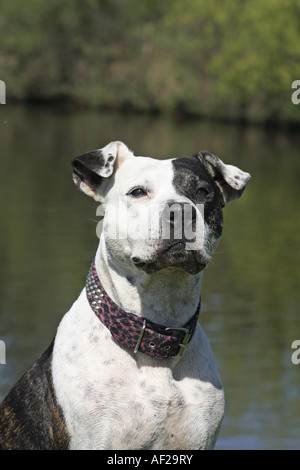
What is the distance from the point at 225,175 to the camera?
4.56m

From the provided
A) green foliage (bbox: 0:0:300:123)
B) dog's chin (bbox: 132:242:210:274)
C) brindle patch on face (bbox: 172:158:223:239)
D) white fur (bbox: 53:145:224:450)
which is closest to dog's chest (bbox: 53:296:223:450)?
white fur (bbox: 53:145:224:450)

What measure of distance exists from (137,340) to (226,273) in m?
12.6

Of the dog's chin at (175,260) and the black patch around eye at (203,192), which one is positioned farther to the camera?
the black patch around eye at (203,192)

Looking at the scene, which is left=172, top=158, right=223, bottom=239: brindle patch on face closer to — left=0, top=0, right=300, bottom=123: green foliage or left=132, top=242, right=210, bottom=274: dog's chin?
left=132, top=242, right=210, bottom=274: dog's chin

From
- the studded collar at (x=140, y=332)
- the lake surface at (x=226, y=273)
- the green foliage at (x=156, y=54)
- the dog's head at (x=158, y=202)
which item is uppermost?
the green foliage at (x=156, y=54)

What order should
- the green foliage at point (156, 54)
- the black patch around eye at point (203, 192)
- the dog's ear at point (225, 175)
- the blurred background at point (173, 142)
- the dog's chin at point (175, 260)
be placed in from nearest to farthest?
the dog's chin at point (175, 260) < the black patch around eye at point (203, 192) < the dog's ear at point (225, 175) < the blurred background at point (173, 142) < the green foliage at point (156, 54)

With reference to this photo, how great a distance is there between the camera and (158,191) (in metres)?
4.30

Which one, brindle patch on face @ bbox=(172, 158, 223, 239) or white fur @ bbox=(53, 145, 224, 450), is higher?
brindle patch on face @ bbox=(172, 158, 223, 239)

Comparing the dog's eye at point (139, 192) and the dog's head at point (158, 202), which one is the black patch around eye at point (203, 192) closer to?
the dog's head at point (158, 202)

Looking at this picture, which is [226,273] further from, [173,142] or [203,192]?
[173,142]

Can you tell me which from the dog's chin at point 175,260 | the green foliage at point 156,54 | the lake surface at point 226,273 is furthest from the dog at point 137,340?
the green foliage at point 156,54

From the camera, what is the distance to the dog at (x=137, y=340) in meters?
4.17

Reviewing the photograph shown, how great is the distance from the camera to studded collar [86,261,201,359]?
14.0 ft

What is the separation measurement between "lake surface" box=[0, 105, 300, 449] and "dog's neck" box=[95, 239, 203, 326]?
4.43m
